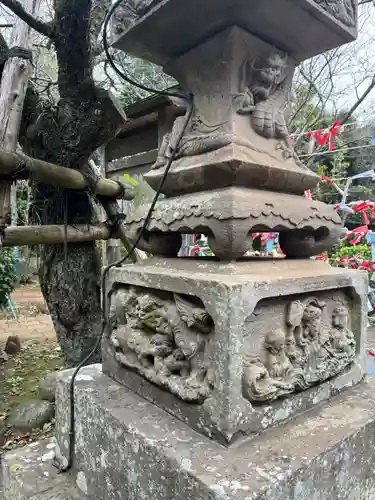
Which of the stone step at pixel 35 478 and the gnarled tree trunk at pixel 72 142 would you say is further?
the gnarled tree trunk at pixel 72 142

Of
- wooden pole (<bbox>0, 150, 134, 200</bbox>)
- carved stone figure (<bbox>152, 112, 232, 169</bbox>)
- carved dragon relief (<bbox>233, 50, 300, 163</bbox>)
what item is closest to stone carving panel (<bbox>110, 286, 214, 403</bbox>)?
carved stone figure (<bbox>152, 112, 232, 169</bbox>)

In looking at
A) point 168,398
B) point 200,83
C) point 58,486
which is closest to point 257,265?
point 168,398

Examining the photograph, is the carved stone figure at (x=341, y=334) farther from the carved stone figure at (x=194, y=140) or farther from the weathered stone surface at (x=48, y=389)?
the weathered stone surface at (x=48, y=389)

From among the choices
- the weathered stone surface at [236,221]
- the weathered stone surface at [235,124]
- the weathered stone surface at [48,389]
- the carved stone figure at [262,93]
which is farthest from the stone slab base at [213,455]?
the weathered stone surface at [48,389]

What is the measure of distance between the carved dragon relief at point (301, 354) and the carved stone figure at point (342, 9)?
107cm

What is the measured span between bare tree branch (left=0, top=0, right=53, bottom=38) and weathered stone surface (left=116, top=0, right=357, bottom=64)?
4.39 feet

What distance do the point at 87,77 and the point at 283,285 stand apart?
2.35 m

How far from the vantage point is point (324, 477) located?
106cm

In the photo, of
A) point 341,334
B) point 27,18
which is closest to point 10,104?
point 27,18

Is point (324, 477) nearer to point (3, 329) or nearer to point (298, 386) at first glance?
point (298, 386)

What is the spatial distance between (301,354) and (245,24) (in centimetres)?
121

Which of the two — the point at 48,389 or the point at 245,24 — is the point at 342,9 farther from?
the point at 48,389

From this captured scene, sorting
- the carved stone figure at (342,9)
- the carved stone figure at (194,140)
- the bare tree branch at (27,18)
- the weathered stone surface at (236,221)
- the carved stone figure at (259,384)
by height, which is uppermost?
the bare tree branch at (27,18)

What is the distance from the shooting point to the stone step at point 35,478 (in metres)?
1.40
